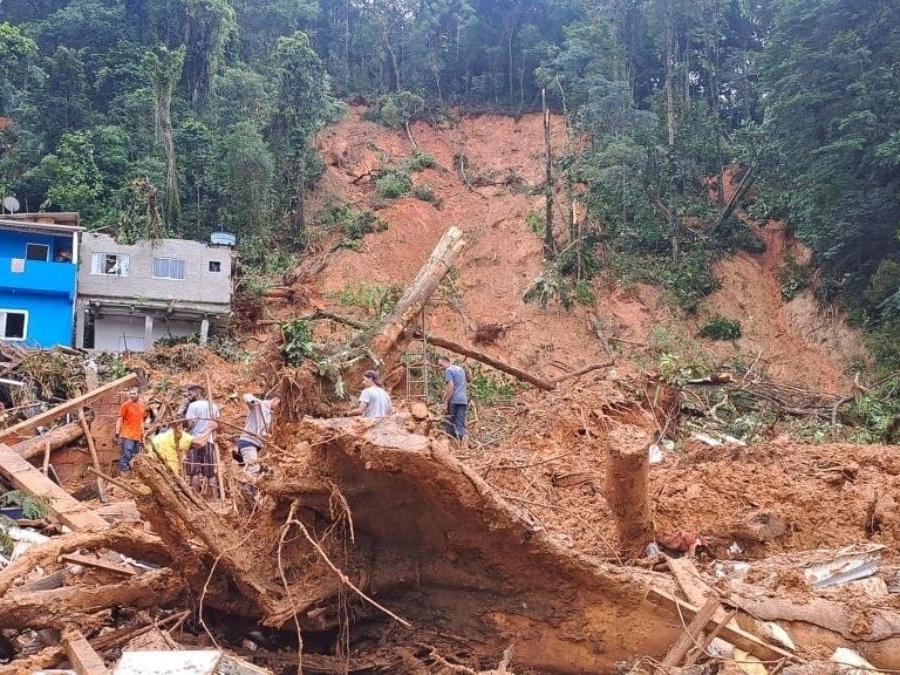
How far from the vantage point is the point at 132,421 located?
10203 millimetres

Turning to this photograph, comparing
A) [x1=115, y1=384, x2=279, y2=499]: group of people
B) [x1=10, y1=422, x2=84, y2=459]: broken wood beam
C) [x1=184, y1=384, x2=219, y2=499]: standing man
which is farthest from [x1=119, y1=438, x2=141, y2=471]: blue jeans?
[x1=184, y1=384, x2=219, y2=499]: standing man

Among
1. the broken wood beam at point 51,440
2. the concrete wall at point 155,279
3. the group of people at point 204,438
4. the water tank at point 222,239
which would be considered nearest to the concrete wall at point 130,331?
the concrete wall at point 155,279

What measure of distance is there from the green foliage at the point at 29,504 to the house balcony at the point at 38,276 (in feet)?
60.2

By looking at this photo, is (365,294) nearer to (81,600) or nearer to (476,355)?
(476,355)

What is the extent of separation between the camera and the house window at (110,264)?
2642 cm

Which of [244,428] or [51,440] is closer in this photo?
[244,428]

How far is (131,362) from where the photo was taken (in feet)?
67.2

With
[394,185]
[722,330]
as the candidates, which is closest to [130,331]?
[394,185]

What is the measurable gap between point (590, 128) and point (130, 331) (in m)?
18.2

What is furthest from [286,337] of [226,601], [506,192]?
[506,192]

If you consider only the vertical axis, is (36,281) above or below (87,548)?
below

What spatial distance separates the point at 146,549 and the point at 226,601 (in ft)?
2.12

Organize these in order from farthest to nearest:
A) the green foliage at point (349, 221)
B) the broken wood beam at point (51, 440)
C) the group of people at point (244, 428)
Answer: the green foliage at point (349, 221) → the broken wood beam at point (51, 440) → the group of people at point (244, 428)

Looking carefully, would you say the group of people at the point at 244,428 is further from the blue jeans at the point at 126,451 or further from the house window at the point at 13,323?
the house window at the point at 13,323
